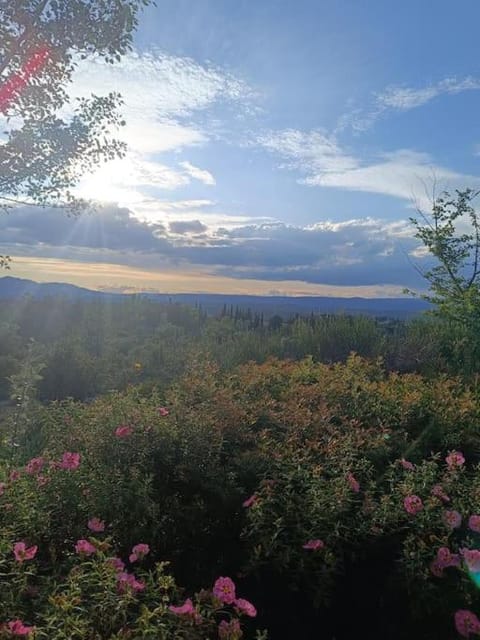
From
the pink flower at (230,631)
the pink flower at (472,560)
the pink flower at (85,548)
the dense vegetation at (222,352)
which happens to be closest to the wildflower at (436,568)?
the pink flower at (472,560)

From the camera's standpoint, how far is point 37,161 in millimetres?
6137

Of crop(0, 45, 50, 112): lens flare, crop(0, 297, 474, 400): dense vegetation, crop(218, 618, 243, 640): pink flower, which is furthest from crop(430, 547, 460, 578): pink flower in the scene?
crop(0, 45, 50, 112): lens flare

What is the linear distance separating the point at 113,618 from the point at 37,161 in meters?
5.16

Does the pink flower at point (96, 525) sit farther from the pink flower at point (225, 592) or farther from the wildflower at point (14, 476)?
the pink flower at point (225, 592)

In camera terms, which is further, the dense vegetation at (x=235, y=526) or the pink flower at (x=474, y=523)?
the pink flower at (x=474, y=523)

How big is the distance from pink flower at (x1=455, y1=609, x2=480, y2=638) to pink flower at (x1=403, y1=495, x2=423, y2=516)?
1.74ft

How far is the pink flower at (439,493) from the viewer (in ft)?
10.4

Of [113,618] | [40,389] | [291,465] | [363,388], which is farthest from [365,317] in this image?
[113,618]

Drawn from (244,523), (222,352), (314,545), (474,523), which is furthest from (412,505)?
(222,352)

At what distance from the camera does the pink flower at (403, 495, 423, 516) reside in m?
3.04

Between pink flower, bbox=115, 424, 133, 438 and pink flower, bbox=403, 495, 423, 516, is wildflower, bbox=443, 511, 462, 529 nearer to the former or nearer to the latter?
pink flower, bbox=403, 495, 423, 516

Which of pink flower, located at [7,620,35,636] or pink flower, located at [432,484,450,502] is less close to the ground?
pink flower, located at [432,484,450,502]

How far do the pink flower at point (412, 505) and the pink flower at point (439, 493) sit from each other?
0.17 metres

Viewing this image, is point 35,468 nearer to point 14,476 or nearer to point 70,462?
point 14,476
